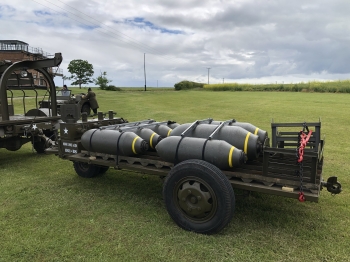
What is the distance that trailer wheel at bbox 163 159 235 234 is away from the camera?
3459 mm

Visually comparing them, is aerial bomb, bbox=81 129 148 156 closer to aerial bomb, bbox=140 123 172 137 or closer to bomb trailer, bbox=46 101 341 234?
bomb trailer, bbox=46 101 341 234

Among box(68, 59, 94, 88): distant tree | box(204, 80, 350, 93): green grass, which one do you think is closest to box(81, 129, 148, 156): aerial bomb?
box(204, 80, 350, 93): green grass

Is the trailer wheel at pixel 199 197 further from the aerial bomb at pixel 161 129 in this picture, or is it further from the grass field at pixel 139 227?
the aerial bomb at pixel 161 129

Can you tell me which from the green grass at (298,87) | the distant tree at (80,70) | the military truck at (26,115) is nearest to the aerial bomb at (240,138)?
the military truck at (26,115)

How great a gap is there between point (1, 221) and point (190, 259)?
9.14ft

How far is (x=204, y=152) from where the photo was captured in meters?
3.80

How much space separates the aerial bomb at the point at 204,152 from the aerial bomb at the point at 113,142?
56cm

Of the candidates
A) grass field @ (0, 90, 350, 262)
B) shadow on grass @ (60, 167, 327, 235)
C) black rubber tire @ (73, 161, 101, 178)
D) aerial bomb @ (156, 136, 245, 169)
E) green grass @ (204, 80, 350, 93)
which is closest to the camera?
grass field @ (0, 90, 350, 262)

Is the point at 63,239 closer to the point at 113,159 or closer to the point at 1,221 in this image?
the point at 1,221

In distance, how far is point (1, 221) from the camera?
13.8 ft

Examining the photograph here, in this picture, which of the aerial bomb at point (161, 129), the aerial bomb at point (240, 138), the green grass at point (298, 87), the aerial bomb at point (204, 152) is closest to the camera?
the aerial bomb at point (204, 152)

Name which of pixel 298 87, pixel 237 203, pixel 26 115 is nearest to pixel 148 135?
pixel 237 203

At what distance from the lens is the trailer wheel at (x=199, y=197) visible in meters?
3.46

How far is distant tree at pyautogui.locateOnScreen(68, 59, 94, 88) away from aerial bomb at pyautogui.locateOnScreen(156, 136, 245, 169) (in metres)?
88.6
